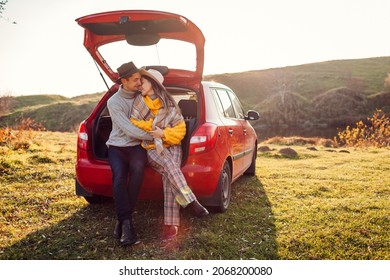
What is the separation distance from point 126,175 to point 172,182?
0.51 m

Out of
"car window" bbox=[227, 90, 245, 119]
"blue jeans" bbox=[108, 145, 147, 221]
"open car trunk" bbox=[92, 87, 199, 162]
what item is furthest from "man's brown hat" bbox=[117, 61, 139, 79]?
"car window" bbox=[227, 90, 245, 119]

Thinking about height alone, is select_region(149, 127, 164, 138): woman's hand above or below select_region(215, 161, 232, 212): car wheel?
above

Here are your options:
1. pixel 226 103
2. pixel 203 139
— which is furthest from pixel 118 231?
pixel 226 103

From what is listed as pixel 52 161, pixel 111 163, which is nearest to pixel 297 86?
pixel 52 161

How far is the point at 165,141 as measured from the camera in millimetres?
4047

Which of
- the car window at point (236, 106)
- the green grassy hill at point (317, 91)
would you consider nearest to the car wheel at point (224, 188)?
the car window at point (236, 106)

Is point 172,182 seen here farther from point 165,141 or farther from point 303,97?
point 303,97

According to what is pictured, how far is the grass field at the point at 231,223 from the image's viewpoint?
3.71 meters

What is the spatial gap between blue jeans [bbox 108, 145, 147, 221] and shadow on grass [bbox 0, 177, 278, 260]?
0.42 m

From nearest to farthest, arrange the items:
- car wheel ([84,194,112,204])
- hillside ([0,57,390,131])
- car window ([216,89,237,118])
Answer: car wheel ([84,194,112,204]) → car window ([216,89,237,118]) → hillside ([0,57,390,131])

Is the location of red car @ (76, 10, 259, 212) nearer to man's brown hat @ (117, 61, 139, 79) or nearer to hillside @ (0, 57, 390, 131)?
man's brown hat @ (117, 61, 139, 79)

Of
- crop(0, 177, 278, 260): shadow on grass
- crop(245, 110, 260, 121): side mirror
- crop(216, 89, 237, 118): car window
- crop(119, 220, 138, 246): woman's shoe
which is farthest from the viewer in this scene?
crop(245, 110, 260, 121): side mirror

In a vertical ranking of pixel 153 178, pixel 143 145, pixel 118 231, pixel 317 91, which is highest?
pixel 143 145

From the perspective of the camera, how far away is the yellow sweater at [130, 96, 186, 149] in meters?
4.02
